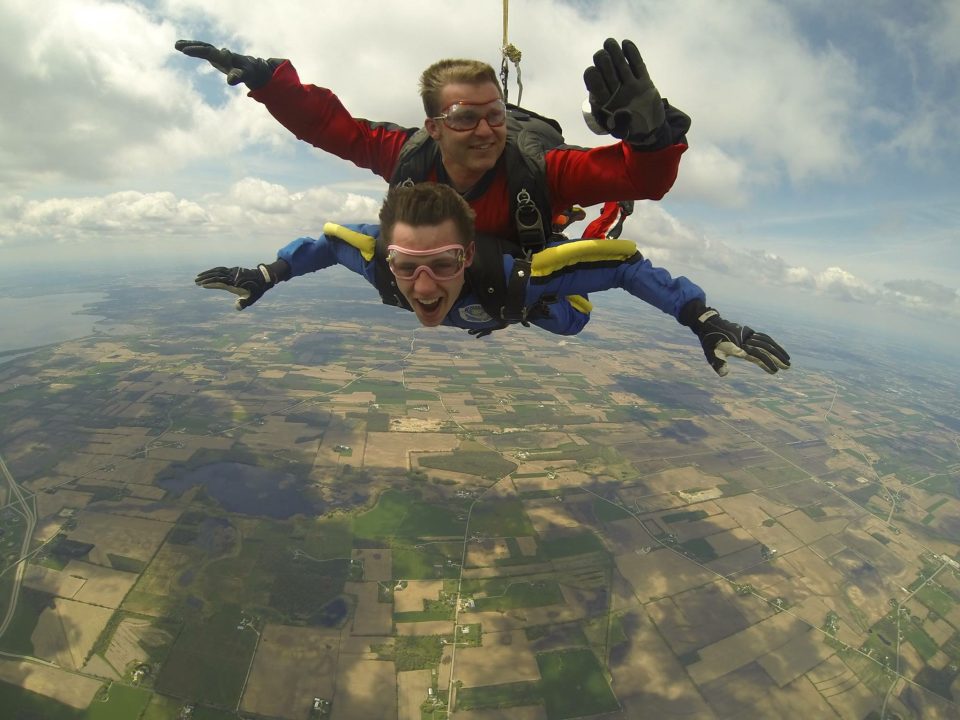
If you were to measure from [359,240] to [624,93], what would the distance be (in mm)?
2124

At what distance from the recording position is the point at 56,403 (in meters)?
44.9

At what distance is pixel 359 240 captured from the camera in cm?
320

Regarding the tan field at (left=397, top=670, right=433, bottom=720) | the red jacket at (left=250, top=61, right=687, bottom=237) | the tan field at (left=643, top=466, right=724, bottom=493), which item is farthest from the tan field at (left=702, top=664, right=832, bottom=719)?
the red jacket at (left=250, top=61, right=687, bottom=237)

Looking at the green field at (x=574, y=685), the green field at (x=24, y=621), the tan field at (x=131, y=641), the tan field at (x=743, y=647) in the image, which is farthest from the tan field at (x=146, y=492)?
the tan field at (x=743, y=647)

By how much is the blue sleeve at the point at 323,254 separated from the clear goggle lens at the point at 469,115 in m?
1.08

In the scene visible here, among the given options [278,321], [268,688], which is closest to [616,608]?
[268,688]

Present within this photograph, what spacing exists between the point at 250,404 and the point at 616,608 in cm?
4023

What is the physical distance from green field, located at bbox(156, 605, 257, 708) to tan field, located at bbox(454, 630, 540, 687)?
9178 mm

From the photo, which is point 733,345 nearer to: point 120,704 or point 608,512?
point 120,704

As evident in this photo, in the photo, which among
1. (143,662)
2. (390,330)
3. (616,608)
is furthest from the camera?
(390,330)

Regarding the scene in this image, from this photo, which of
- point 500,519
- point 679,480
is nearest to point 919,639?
point 679,480

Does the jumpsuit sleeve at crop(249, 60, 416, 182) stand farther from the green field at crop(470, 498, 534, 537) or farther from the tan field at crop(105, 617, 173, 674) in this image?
the green field at crop(470, 498, 534, 537)

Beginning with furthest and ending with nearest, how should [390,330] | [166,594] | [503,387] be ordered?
[390,330]
[503,387]
[166,594]

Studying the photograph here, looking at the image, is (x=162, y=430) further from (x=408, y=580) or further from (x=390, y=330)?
(x=390, y=330)
